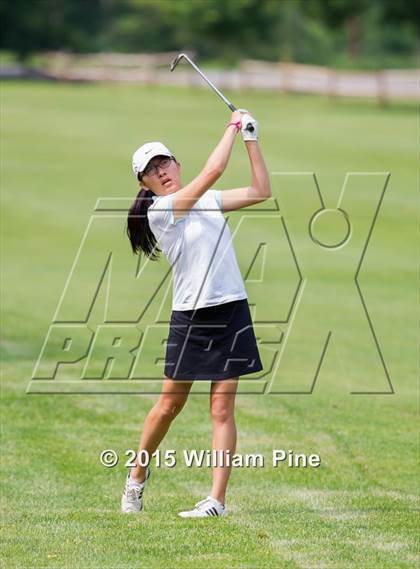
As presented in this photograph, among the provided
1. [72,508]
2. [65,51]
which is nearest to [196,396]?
[72,508]

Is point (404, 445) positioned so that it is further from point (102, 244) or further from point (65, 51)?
point (65, 51)

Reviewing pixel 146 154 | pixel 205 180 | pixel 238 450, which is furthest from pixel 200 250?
pixel 238 450

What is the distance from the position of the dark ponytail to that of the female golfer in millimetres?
12

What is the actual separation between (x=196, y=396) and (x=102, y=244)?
11211mm

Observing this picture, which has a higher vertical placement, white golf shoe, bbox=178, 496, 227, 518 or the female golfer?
the female golfer

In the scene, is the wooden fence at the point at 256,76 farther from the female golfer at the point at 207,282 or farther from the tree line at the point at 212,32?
the female golfer at the point at 207,282

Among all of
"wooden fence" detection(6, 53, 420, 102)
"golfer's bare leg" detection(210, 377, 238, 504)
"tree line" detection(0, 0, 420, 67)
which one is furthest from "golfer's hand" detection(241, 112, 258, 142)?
"tree line" detection(0, 0, 420, 67)

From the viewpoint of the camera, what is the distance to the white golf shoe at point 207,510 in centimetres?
774

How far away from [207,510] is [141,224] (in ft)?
5.48

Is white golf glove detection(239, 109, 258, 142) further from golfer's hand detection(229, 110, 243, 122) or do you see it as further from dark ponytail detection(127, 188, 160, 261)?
dark ponytail detection(127, 188, 160, 261)

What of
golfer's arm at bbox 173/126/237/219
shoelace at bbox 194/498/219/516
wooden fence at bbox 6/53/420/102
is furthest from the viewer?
wooden fence at bbox 6/53/420/102

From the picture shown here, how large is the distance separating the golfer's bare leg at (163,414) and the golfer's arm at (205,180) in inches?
39.7

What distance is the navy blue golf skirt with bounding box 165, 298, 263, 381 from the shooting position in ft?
25.3

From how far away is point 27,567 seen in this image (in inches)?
260
